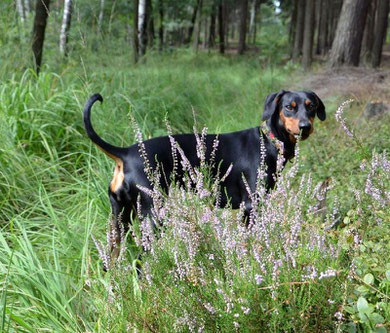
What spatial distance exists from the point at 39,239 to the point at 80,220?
0.99 feet

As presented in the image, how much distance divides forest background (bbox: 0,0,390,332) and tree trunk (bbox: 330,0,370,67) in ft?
2.85

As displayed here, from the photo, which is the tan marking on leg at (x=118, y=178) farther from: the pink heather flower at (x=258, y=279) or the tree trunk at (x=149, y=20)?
the tree trunk at (x=149, y=20)

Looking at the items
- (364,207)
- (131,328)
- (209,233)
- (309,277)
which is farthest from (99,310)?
(364,207)

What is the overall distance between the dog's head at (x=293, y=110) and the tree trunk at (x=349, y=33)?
636 cm

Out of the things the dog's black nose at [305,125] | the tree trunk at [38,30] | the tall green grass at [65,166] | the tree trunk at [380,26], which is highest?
the tree trunk at [380,26]

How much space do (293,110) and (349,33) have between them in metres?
6.73

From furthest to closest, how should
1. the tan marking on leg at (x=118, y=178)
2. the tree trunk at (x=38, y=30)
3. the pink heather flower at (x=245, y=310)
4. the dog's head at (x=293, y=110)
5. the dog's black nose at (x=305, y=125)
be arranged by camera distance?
1. the tree trunk at (x=38, y=30)
2. the dog's head at (x=293, y=110)
3. the dog's black nose at (x=305, y=125)
4. the tan marking on leg at (x=118, y=178)
5. the pink heather flower at (x=245, y=310)

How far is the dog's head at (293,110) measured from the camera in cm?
355

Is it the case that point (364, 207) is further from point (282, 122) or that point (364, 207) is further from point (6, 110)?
point (6, 110)

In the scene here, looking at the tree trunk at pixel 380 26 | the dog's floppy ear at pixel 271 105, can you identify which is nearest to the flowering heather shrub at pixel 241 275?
the dog's floppy ear at pixel 271 105

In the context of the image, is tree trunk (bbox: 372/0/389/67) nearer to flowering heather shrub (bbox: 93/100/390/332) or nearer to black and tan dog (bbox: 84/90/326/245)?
black and tan dog (bbox: 84/90/326/245)

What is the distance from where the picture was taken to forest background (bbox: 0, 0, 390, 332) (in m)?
1.61

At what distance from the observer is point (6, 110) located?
4262 millimetres

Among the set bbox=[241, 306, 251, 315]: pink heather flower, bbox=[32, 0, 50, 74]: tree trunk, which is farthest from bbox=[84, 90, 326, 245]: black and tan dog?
bbox=[32, 0, 50, 74]: tree trunk
